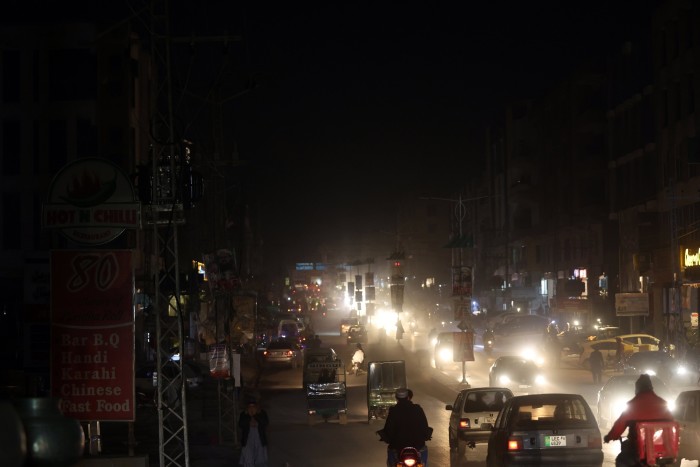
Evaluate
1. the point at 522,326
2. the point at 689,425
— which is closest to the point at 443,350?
the point at 522,326

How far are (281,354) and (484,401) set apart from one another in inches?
1339

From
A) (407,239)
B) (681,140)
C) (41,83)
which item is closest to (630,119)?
(681,140)

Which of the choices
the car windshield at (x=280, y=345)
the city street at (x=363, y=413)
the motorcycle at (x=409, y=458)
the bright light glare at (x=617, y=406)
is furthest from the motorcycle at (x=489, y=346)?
the motorcycle at (x=409, y=458)

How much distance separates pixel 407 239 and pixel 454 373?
12125 cm

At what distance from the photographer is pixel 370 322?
106 meters

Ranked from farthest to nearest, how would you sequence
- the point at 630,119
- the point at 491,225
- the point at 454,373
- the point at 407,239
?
1. the point at 407,239
2. the point at 491,225
3. the point at 630,119
4. the point at 454,373

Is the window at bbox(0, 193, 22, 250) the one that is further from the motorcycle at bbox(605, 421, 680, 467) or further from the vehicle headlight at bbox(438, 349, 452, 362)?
the motorcycle at bbox(605, 421, 680, 467)

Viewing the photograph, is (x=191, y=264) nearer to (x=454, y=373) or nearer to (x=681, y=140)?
(x=454, y=373)

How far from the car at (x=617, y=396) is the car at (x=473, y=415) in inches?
158

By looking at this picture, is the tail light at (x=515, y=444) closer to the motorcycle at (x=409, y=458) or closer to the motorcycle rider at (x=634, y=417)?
the motorcycle at (x=409, y=458)

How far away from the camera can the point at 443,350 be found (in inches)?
2084

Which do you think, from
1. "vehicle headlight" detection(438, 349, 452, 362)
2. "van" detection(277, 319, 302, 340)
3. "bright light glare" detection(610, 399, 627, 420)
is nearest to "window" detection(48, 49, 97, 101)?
"vehicle headlight" detection(438, 349, 452, 362)

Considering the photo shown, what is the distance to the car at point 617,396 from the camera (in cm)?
2608

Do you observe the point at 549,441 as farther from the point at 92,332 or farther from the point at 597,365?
the point at 597,365
